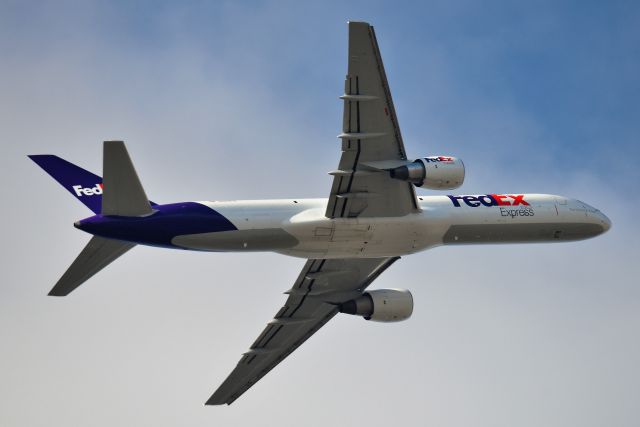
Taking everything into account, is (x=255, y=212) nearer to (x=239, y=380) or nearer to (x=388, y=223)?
(x=388, y=223)

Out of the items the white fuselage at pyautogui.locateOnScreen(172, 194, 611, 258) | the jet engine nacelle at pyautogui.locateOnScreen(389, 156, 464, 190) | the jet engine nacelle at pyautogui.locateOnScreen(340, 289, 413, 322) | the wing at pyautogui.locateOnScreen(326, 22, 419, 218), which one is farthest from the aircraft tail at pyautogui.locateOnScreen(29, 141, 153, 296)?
the jet engine nacelle at pyautogui.locateOnScreen(340, 289, 413, 322)

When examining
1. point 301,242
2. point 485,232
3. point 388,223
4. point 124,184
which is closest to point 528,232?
point 485,232

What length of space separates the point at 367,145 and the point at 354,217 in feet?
15.5

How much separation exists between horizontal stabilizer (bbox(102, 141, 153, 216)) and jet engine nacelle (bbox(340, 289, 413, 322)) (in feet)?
49.7

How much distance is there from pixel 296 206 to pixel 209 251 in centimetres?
463

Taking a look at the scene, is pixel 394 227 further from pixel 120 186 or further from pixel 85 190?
pixel 85 190

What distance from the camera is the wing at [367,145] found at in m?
50.8

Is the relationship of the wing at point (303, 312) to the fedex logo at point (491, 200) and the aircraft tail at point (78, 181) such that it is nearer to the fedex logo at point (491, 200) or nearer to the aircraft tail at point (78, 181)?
the fedex logo at point (491, 200)

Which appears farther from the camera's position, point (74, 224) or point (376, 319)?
point (376, 319)

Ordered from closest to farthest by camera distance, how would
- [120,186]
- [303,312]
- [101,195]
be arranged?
1. [120,186]
2. [101,195]
3. [303,312]

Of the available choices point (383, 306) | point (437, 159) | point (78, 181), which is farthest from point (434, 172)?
point (78, 181)

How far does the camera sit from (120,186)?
5247 cm

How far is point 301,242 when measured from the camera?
189 ft

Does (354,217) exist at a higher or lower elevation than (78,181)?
lower
